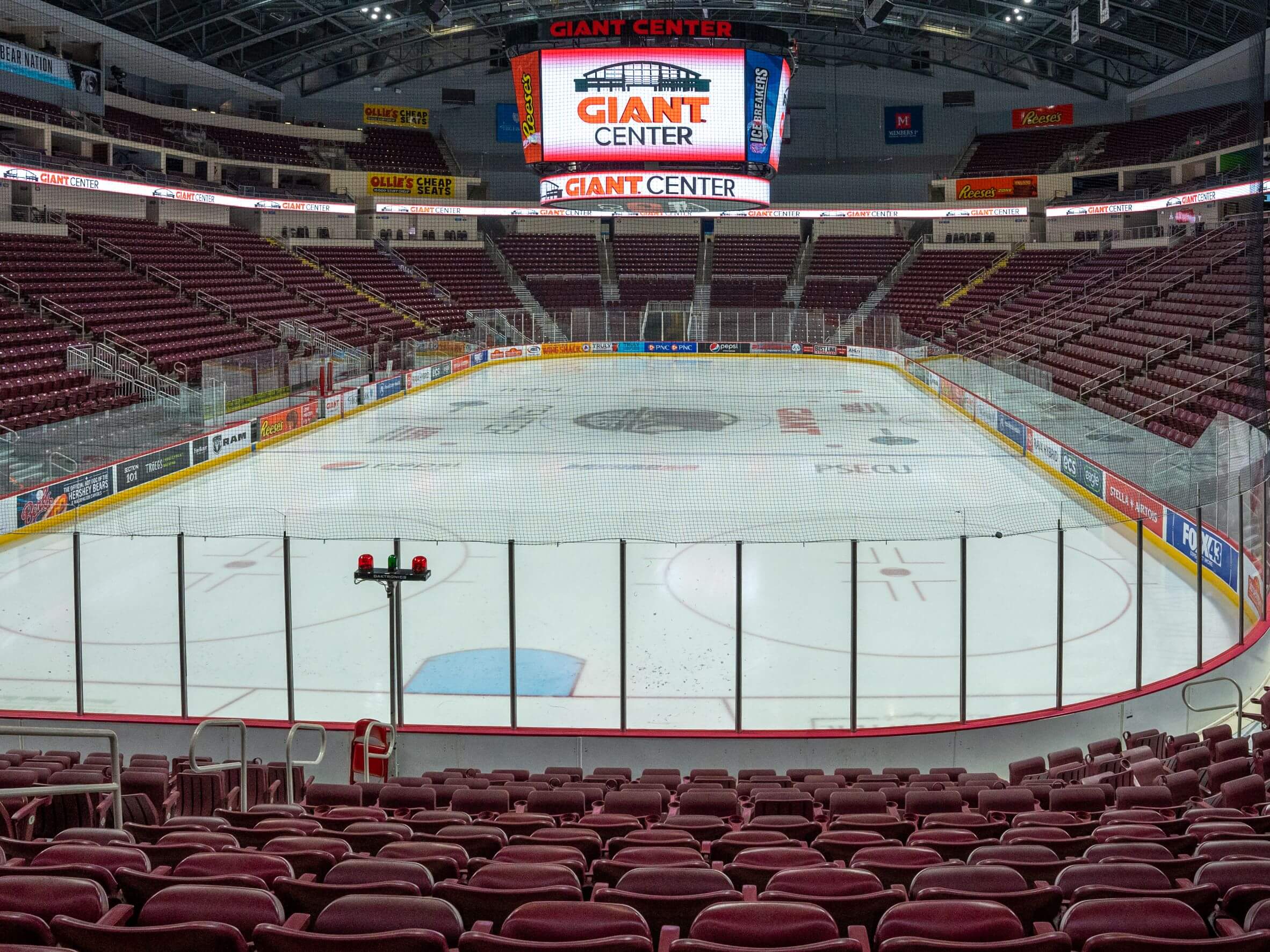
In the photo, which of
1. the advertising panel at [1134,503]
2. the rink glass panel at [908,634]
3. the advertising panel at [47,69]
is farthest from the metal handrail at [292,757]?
the advertising panel at [47,69]

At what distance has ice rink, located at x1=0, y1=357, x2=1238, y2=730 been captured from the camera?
33.0 ft

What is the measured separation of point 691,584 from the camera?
1348 centimetres

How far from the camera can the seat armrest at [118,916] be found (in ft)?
9.98

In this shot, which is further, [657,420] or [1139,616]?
[657,420]

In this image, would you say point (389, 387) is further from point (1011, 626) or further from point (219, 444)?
point (1011, 626)

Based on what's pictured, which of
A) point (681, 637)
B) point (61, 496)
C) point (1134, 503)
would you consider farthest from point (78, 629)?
point (1134, 503)

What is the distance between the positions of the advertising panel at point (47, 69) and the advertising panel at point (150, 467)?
20.7m

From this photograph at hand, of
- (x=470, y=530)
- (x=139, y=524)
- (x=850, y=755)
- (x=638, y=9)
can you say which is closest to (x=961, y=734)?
(x=850, y=755)

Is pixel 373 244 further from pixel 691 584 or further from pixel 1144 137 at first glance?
pixel 691 584

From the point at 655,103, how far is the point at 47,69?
70.4 feet

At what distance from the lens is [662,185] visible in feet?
86.6

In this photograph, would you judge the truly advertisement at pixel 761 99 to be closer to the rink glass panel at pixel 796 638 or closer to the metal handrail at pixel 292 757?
the rink glass panel at pixel 796 638

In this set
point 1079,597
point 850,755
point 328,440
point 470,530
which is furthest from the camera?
point 328,440

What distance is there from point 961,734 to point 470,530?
8469mm
